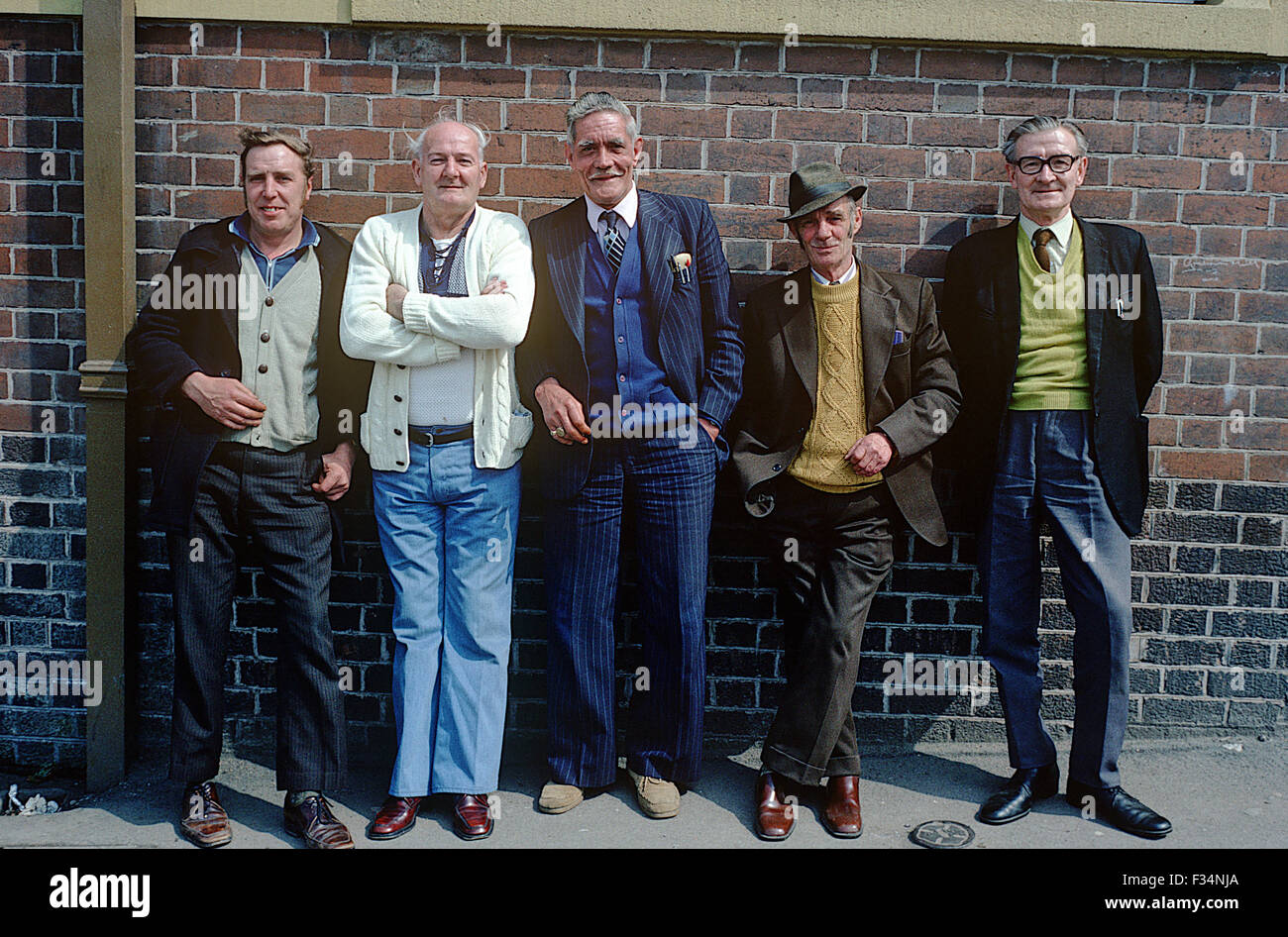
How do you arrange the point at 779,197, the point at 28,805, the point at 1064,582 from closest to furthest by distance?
1. the point at 1064,582
2. the point at 28,805
3. the point at 779,197

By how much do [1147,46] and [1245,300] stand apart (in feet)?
3.68

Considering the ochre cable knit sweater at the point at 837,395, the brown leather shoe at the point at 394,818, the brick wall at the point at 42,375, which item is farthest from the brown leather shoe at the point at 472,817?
the brick wall at the point at 42,375

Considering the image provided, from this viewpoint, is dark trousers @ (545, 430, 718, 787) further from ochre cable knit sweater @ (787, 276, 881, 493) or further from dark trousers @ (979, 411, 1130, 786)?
dark trousers @ (979, 411, 1130, 786)

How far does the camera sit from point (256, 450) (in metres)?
3.50

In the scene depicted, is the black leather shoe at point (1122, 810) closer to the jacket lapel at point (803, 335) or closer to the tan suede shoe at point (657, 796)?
the tan suede shoe at point (657, 796)

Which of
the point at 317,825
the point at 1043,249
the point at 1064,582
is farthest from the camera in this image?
the point at 1064,582

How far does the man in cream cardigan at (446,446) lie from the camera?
3416 mm

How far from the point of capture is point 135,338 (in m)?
3.63

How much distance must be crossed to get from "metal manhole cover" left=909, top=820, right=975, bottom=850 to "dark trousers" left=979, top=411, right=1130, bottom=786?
359mm

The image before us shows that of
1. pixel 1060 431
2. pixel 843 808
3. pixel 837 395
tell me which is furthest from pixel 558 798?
pixel 1060 431

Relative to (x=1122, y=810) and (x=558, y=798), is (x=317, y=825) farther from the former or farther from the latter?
(x=1122, y=810)

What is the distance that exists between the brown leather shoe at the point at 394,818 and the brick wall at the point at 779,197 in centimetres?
69

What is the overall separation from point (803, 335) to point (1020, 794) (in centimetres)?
191

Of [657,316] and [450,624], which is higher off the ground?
[657,316]
